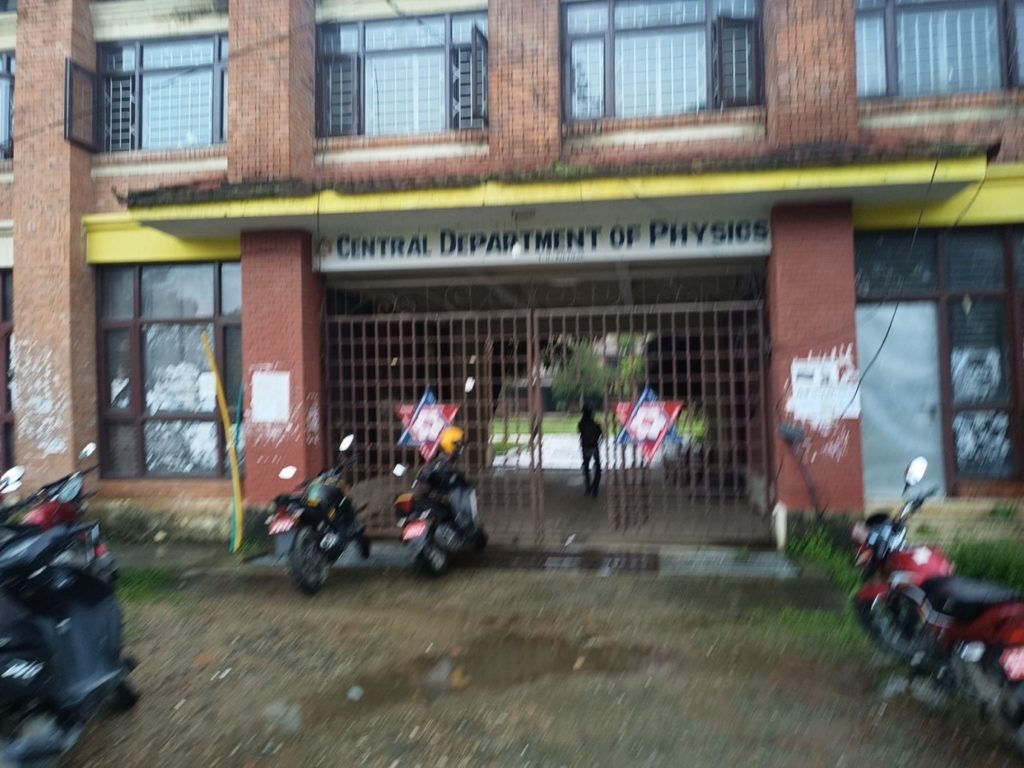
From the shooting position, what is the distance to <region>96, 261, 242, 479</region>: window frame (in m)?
8.87

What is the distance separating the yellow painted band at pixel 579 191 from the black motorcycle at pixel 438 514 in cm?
256

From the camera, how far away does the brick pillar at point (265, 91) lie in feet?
27.3

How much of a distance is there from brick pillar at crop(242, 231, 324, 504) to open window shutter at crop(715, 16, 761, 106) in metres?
4.87

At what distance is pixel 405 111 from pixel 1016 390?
7138mm

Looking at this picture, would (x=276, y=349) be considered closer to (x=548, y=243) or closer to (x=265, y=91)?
(x=265, y=91)

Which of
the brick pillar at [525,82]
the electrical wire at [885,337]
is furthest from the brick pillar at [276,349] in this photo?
the electrical wire at [885,337]

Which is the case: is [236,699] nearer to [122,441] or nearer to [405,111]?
[122,441]

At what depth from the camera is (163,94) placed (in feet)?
30.3

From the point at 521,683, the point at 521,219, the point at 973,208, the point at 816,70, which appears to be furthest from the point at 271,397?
the point at 973,208

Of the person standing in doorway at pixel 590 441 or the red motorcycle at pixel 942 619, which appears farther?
the person standing in doorway at pixel 590 441

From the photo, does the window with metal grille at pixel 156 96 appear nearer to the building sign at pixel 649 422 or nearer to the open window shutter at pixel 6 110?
the open window shutter at pixel 6 110

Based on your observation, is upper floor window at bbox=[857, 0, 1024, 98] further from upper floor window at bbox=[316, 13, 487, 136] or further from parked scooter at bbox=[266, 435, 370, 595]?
parked scooter at bbox=[266, 435, 370, 595]

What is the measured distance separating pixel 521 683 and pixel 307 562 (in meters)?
2.60

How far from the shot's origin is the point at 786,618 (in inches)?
221
